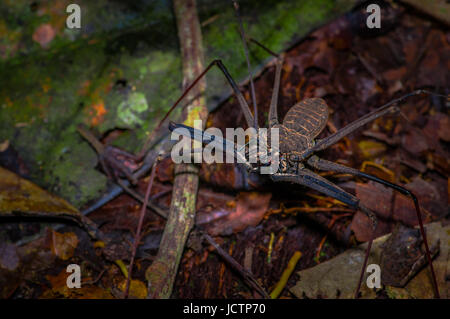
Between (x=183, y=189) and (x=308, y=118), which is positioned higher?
(x=308, y=118)

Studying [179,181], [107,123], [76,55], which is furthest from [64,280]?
[76,55]

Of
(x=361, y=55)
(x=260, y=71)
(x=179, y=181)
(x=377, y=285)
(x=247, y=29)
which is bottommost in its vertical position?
(x=377, y=285)

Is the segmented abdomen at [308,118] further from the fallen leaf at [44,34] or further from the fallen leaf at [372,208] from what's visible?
the fallen leaf at [44,34]

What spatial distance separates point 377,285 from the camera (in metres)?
2.80

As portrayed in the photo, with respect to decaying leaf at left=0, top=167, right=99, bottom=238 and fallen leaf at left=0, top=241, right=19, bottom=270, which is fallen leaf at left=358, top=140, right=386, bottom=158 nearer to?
decaying leaf at left=0, top=167, right=99, bottom=238

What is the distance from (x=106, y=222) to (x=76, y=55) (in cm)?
202

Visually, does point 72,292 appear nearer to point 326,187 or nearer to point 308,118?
point 326,187

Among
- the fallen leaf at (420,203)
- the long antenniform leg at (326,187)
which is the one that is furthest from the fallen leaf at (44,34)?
the fallen leaf at (420,203)

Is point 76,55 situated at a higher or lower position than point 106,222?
higher

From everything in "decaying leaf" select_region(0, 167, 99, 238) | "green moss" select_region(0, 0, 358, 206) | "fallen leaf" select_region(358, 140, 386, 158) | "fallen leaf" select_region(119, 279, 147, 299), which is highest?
"green moss" select_region(0, 0, 358, 206)

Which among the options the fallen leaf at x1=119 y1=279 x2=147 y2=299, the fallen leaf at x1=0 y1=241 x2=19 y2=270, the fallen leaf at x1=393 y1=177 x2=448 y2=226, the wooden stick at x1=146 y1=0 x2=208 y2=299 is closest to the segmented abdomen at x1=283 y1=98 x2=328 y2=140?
the wooden stick at x1=146 y1=0 x2=208 y2=299

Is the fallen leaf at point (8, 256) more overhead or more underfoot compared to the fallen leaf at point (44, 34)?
more underfoot

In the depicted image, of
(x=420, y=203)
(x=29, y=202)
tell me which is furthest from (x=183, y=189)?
(x=420, y=203)

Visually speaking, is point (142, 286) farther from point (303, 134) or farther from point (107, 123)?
point (303, 134)
